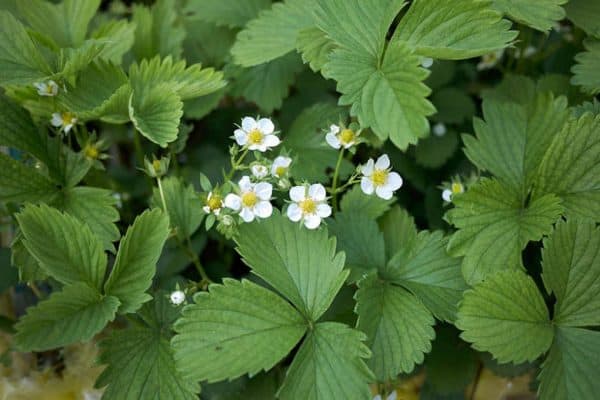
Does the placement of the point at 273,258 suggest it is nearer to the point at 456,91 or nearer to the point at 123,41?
the point at 123,41

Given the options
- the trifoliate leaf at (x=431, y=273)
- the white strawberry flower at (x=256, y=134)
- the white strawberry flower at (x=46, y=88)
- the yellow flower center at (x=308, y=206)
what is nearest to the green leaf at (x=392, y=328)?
the trifoliate leaf at (x=431, y=273)

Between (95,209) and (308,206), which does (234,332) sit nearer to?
(308,206)

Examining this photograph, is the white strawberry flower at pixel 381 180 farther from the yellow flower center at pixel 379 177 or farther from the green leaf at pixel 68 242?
the green leaf at pixel 68 242

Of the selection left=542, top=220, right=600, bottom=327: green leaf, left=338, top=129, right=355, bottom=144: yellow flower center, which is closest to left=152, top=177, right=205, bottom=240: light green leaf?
left=338, top=129, right=355, bottom=144: yellow flower center

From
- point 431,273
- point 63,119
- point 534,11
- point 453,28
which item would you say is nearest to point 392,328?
point 431,273

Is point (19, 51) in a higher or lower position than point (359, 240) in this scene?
higher

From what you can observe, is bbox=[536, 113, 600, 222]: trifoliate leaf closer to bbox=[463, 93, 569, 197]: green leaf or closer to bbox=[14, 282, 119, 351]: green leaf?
bbox=[463, 93, 569, 197]: green leaf
